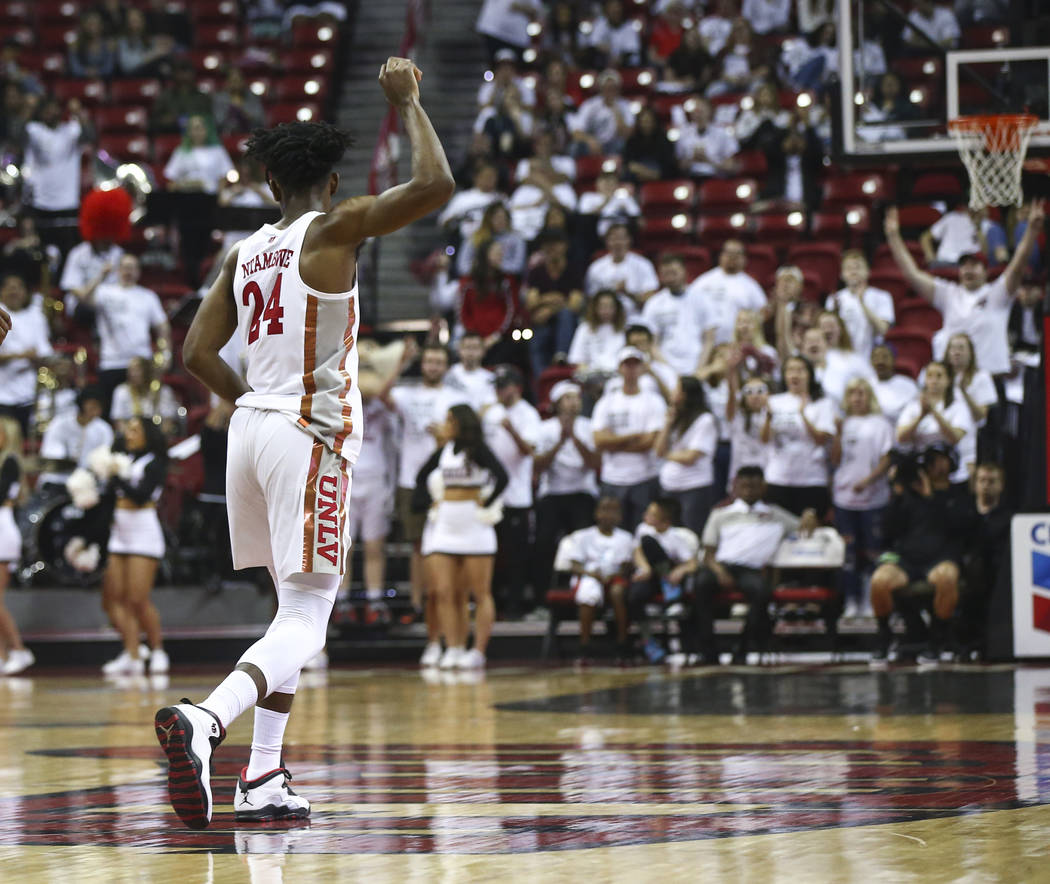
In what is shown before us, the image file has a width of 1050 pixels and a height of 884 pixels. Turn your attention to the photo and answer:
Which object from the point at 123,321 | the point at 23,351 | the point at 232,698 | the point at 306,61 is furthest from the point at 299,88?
the point at 232,698

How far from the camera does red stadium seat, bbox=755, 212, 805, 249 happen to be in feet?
56.0

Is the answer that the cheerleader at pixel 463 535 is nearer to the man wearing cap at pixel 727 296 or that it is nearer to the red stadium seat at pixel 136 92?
the man wearing cap at pixel 727 296

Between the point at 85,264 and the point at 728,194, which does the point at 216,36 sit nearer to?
the point at 85,264

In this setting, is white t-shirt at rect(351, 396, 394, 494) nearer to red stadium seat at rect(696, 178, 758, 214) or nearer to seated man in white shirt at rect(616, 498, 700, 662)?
seated man in white shirt at rect(616, 498, 700, 662)

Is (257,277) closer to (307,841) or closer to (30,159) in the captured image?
(307,841)

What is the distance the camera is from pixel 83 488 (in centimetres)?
1427

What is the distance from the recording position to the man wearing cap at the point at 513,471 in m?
14.3

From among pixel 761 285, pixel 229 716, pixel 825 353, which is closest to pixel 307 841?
pixel 229 716

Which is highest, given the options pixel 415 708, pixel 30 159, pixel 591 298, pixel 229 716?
pixel 30 159

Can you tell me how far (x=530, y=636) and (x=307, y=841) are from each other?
9657 millimetres

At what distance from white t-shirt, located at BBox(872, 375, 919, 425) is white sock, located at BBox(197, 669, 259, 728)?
950cm

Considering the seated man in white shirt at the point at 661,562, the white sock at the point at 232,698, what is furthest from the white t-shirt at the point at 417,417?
the white sock at the point at 232,698

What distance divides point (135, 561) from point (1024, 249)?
744 cm

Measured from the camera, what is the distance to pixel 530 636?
570 inches
